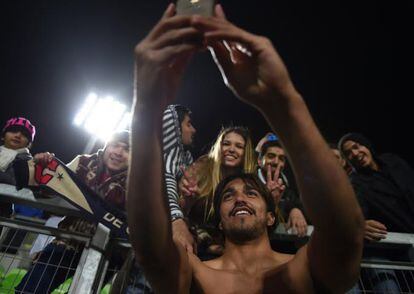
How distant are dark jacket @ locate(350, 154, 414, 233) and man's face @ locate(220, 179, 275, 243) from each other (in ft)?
3.76

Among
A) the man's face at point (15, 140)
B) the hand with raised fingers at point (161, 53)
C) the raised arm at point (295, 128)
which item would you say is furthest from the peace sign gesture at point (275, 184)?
the man's face at point (15, 140)

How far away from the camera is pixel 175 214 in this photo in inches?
91.7

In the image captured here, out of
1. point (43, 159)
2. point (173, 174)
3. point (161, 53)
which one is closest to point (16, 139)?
point (43, 159)

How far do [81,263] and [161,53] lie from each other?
158 cm

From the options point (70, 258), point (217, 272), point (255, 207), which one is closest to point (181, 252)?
point (217, 272)

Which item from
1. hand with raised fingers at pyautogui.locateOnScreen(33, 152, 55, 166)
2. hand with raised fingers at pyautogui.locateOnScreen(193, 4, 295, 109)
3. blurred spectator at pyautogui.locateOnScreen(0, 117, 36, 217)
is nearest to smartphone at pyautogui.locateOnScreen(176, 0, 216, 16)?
hand with raised fingers at pyautogui.locateOnScreen(193, 4, 295, 109)

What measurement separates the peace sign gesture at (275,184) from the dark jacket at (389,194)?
2.33 ft

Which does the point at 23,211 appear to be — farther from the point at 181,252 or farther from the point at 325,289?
the point at 325,289

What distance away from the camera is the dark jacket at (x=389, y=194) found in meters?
3.02

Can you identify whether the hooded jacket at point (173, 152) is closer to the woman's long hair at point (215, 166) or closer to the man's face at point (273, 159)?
the woman's long hair at point (215, 166)

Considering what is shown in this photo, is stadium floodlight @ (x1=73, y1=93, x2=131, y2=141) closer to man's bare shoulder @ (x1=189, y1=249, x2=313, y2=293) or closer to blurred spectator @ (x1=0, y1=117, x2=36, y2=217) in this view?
blurred spectator @ (x1=0, y1=117, x2=36, y2=217)

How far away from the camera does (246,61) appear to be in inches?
49.1

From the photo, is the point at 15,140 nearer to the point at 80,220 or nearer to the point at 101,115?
the point at 80,220

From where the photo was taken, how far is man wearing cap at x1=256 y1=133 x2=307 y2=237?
8.89ft
